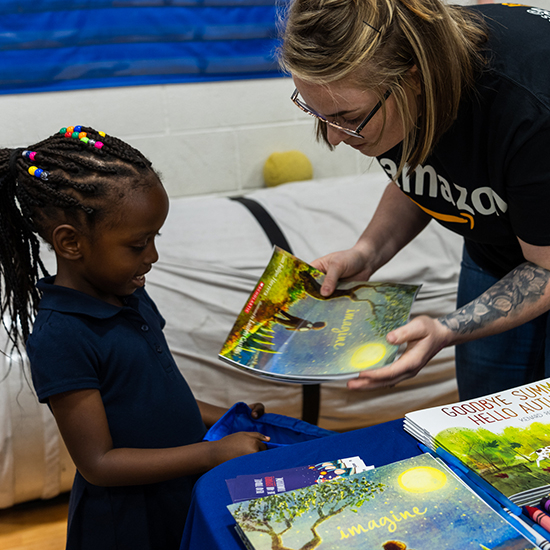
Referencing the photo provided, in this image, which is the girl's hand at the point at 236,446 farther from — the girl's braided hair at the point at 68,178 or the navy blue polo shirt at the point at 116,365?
the girl's braided hair at the point at 68,178

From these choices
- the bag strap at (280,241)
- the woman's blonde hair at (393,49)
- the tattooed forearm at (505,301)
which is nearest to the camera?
the woman's blonde hair at (393,49)

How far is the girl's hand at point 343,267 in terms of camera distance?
3.24 feet

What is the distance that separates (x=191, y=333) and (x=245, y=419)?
2.13 ft

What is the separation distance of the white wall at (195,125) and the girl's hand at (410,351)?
1.72 m

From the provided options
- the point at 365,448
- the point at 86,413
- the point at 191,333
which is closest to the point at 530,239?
the point at 365,448

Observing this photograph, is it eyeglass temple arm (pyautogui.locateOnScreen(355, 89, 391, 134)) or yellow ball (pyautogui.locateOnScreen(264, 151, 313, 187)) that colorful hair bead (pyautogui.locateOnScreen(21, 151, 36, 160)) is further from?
yellow ball (pyautogui.locateOnScreen(264, 151, 313, 187))

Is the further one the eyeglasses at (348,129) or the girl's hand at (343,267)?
the girl's hand at (343,267)

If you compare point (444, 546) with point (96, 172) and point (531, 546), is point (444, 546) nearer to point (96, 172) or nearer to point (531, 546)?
point (531, 546)

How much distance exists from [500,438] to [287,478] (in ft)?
0.78

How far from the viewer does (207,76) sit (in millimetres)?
2246

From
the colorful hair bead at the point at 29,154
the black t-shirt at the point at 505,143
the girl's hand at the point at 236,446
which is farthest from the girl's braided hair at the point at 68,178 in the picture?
the black t-shirt at the point at 505,143

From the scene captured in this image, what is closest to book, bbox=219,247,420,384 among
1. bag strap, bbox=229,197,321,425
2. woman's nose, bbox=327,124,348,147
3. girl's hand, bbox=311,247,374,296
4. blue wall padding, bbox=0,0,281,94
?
girl's hand, bbox=311,247,374,296

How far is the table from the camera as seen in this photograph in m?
0.58

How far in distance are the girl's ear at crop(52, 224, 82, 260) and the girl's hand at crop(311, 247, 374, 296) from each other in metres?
0.41
